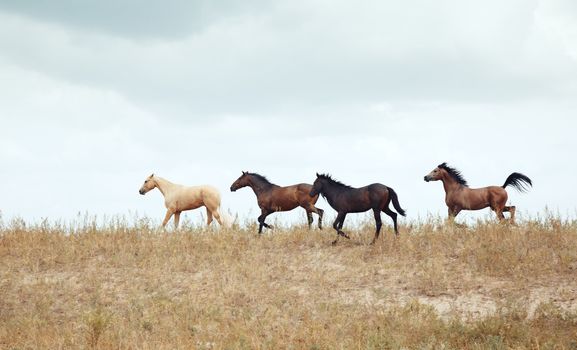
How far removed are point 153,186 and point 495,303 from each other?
13.4 metres

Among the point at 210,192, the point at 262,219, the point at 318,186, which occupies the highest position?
the point at 210,192

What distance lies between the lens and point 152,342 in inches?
433

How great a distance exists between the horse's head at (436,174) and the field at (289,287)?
292cm

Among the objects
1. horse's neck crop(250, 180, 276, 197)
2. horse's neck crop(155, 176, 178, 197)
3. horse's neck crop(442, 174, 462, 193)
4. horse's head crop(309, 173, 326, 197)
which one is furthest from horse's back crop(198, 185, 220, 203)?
horse's neck crop(442, 174, 462, 193)

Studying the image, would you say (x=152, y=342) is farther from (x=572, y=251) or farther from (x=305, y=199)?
(x=572, y=251)

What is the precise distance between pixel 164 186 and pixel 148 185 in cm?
77

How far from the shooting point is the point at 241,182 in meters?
19.5

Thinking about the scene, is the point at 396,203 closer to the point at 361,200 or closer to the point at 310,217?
the point at 361,200

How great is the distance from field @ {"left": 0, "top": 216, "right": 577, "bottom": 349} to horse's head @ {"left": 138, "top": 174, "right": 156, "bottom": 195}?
414cm

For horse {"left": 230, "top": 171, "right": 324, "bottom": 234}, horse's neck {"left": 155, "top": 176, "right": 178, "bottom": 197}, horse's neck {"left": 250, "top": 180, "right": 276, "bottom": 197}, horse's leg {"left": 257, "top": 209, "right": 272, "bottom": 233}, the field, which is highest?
horse's neck {"left": 155, "top": 176, "right": 178, "bottom": 197}

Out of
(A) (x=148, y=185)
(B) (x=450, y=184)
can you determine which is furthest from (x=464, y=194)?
(A) (x=148, y=185)

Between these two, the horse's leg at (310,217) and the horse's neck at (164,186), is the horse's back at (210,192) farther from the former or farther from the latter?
the horse's leg at (310,217)

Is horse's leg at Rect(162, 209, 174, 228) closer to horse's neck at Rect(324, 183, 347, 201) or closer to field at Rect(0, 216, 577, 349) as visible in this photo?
field at Rect(0, 216, 577, 349)

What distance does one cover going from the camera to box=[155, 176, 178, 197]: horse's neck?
22.0 meters
